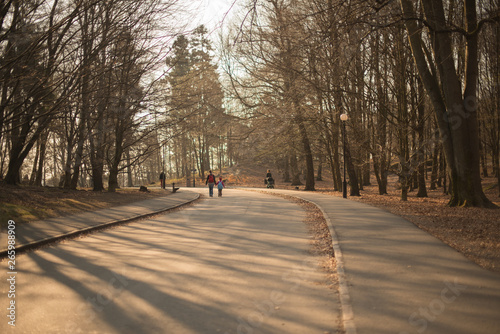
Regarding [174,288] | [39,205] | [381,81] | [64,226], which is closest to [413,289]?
[174,288]

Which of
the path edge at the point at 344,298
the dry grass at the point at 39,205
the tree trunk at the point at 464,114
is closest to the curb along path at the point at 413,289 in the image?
the path edge at the point at 344,298

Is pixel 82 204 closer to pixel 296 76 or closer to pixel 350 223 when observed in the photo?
pixel 350 223

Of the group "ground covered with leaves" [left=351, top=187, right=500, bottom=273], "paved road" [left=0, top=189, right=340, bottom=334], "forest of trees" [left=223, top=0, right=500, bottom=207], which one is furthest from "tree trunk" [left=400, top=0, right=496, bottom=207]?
"paved road" [left=0, top=189, right=340, bottom=334]

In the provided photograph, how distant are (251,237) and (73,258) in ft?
13.3

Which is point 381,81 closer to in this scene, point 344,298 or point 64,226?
point 64,226

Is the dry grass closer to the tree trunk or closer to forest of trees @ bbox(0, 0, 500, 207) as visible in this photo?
forest of trees @ bbox(0, 0, 500, 207)

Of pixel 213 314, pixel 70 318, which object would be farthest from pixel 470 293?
pixel 70 318

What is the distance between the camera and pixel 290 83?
86.2 ft

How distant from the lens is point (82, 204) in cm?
1712

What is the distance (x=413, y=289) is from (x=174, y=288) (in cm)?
319

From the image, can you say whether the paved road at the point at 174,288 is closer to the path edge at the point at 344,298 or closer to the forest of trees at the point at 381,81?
the path edge at the point at 344,298

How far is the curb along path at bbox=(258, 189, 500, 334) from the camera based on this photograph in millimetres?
4121

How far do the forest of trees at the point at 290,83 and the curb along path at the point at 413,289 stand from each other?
6113 millimetres

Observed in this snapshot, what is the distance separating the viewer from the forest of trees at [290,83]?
42.0ft
